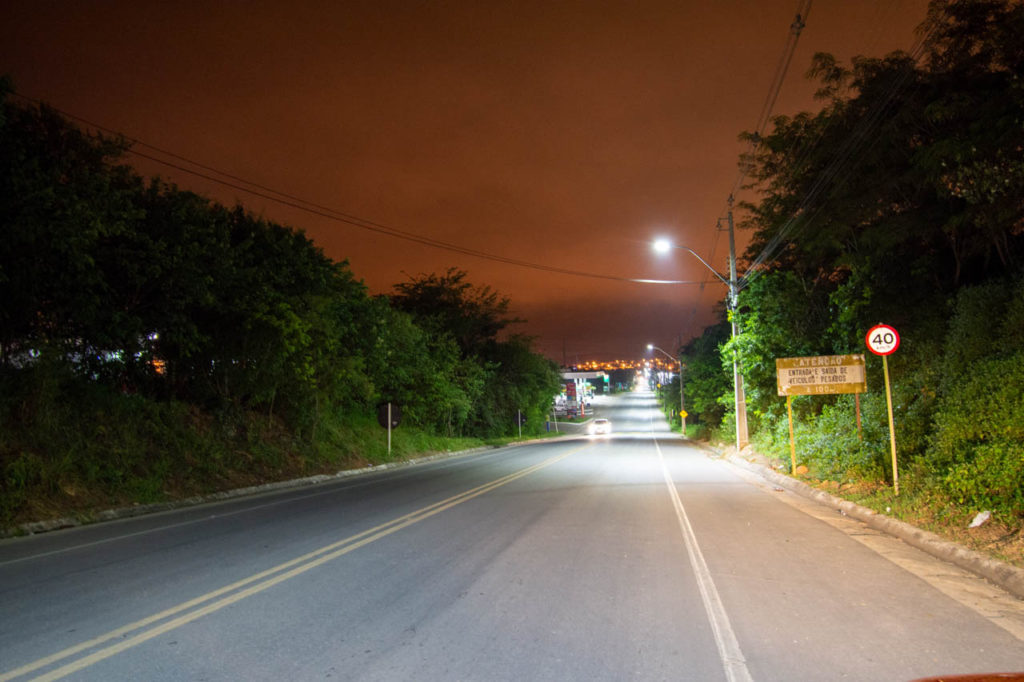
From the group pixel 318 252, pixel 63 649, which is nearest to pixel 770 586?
pixel 63 649

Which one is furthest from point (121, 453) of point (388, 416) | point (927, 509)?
point (927, 509)

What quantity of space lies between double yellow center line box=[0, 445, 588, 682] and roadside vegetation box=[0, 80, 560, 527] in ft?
22.0

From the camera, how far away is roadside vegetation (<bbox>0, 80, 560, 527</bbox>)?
12.4 metres

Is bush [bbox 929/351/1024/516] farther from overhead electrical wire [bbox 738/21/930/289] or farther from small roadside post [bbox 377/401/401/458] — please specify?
small roadside post [bbox 377/401/401/458]

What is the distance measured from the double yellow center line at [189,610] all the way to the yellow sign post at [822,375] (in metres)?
11.9

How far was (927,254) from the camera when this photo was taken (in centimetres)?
1628

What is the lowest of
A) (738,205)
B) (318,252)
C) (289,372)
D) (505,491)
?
(505,491)

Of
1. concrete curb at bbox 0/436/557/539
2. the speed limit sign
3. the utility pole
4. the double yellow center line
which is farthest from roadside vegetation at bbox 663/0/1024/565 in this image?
concrete curb at bbox 0/436/557/539

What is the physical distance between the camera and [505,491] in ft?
48.9

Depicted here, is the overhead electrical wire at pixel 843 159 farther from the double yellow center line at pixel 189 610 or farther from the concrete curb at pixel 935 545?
the double yellow center line at pixel 189 610

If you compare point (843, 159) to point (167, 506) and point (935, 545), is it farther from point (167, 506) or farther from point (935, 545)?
point (167, 506)

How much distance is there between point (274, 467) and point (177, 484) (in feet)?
14.7

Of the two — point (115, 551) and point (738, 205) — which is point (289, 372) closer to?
point (115, 551)

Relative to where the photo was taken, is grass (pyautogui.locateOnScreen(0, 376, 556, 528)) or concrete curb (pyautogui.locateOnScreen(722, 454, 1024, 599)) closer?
concrete curb (pyautogui.locateOnScreen(722, 454, 1024, 599))
